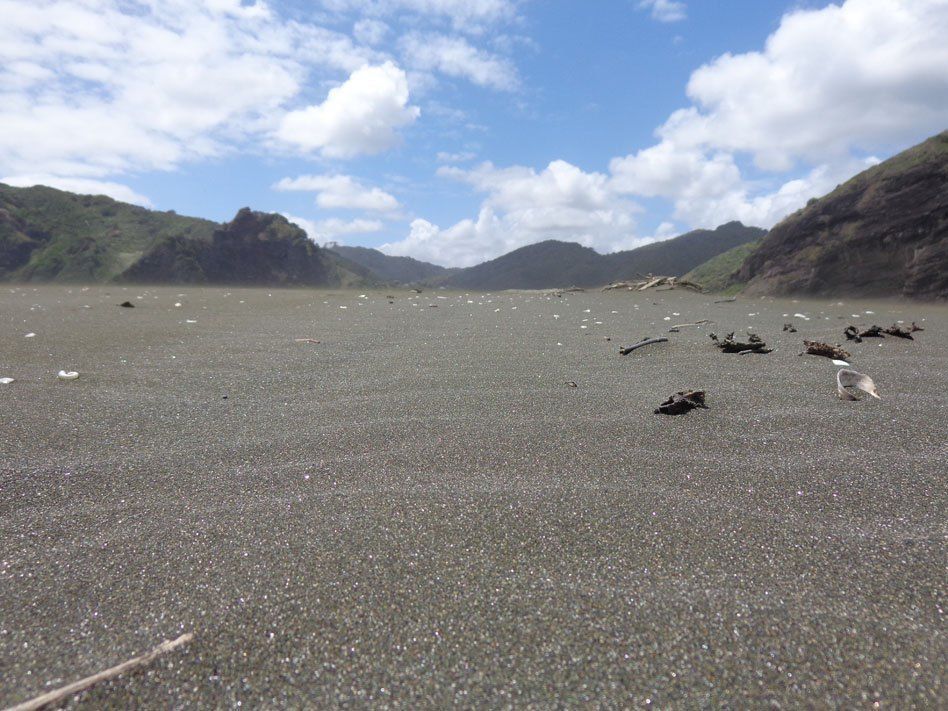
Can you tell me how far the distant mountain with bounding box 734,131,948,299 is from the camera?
9625 mm

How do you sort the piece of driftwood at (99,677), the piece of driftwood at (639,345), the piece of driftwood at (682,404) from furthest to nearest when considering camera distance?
the piece of driftwood at (639,345) → the piece of driftwood at (682,404) → the piece of driftwood at (99,677)

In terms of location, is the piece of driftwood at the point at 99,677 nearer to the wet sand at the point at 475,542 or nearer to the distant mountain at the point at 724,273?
the wet sand at the point at 475,542

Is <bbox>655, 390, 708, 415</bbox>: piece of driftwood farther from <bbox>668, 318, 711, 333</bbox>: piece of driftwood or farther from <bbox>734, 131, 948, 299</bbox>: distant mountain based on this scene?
<bbox>734, 131, 948, 299</bbox>: distant mountain

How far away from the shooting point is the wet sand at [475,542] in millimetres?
1069

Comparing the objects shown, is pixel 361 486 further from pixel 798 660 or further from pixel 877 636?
pixel 877 636

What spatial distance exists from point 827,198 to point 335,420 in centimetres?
1372

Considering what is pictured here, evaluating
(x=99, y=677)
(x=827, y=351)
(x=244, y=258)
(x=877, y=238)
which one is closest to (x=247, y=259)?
(x=244, y=258)

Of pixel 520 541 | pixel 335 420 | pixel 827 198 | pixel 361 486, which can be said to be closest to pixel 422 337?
pixel 335 420

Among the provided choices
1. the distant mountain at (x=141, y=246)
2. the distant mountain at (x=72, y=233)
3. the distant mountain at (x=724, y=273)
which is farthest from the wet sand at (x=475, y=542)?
the distant mountain at (x=72, y=233)

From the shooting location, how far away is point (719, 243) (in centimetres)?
5212

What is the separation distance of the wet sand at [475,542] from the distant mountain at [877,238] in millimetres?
8370

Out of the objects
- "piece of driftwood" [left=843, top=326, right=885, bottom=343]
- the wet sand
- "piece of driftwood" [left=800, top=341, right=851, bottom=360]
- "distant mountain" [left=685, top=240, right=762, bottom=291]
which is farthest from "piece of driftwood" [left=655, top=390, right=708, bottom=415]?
"distant mountain" [left=685, top=240, right=762, bottom=291]

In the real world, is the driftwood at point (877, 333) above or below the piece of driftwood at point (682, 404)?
above

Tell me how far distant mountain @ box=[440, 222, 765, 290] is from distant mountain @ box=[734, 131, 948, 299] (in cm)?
3341
